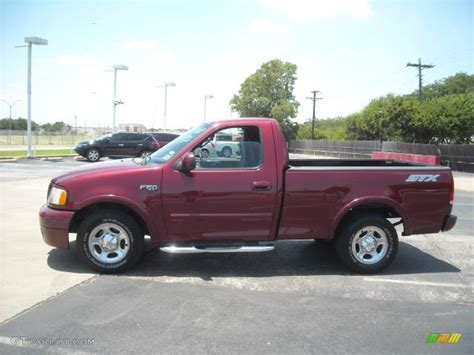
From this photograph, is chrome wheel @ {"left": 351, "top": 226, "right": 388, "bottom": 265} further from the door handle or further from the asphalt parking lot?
the door handle

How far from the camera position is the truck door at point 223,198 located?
224 inches

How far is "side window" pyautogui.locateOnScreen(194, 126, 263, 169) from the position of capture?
585 centimetres

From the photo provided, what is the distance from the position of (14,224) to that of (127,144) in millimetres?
17986

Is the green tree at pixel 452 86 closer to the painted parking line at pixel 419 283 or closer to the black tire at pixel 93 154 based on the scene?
the black tire at pixel 93 154

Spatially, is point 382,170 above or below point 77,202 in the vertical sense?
above

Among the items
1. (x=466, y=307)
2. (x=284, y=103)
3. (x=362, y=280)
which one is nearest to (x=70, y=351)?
(x=362, y=280)

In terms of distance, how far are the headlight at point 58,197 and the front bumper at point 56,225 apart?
0.31ft

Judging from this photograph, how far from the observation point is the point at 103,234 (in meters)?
5.80

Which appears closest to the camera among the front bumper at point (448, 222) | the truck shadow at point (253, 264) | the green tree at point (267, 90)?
the truck shadow at point (253, 264)

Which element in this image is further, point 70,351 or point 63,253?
point 63,253

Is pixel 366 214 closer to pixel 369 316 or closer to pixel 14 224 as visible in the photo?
pixel 369 316

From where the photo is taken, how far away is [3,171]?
1791 centimetres

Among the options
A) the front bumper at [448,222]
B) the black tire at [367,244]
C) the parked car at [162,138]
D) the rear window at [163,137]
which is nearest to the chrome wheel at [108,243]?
the black tire at [367,244]

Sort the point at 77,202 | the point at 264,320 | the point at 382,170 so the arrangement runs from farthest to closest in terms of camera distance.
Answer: the point at 382,170
the point at 77,202
the point at 264,320
